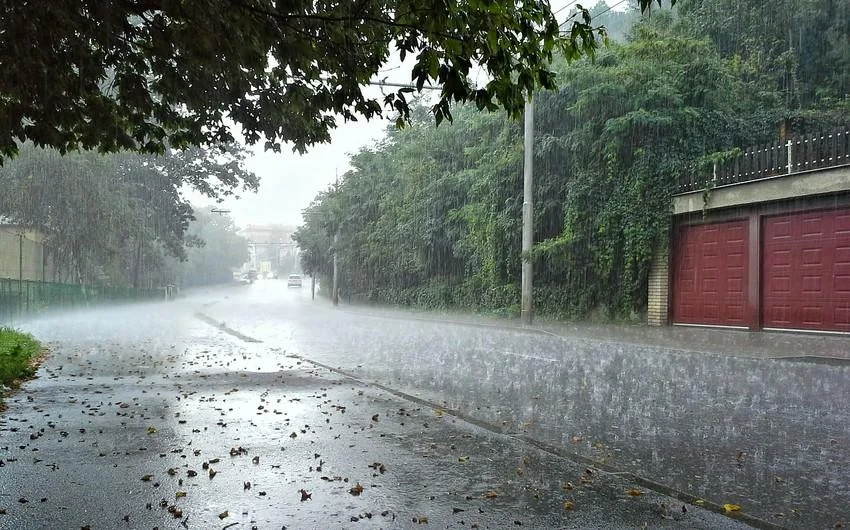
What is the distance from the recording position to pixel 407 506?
14.5ft

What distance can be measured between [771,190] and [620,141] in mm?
4691

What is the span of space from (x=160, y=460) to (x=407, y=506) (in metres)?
2.30

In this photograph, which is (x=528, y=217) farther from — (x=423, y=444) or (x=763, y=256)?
(x=423, y=444)

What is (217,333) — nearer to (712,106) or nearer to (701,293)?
(701,293)

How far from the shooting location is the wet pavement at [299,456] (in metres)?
4.26

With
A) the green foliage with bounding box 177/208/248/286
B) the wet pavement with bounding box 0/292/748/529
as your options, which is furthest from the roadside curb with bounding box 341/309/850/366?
the green foliage with bounding box 177/208/248/286

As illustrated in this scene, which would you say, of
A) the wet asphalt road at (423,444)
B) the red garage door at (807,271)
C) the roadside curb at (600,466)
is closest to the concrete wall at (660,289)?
the red garage door at (807,271)

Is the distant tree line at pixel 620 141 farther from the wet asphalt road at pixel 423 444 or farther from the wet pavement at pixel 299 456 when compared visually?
the wet pavement at pixel 299 456

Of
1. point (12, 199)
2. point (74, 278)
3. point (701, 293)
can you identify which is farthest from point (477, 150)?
point (74, 278)

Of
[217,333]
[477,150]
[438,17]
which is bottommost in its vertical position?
[217,333]

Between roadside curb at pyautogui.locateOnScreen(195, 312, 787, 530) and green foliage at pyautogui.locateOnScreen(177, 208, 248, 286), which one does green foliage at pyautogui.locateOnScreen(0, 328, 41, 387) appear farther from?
green foliage at pyautogui.locateOnScreen(177, 208, 248, 286)

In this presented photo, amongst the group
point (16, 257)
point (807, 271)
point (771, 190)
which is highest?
point (771, 190)

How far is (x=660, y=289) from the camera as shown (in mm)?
19969

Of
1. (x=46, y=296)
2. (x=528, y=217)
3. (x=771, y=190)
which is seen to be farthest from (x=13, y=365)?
(x=46, y=296)
